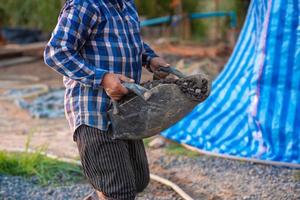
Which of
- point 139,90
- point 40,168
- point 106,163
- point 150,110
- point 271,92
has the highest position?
point 139,90

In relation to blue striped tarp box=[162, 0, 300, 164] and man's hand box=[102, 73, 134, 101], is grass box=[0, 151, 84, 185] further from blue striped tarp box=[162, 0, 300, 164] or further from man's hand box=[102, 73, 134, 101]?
man's hand box=[102, 73, 134, 101]

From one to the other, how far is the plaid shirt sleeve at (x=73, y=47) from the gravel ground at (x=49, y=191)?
64.6 inches

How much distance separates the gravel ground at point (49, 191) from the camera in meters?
4.12

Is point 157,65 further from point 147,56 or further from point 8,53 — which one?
point 8,53

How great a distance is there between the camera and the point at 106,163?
275 centimetres

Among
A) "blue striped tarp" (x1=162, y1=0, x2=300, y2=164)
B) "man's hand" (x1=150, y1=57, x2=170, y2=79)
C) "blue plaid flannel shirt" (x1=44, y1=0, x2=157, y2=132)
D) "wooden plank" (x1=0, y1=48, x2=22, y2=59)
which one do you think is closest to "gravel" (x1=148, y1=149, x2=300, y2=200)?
"blue striped tarp" (x1=162, y1=0, x2=300, y2=164)

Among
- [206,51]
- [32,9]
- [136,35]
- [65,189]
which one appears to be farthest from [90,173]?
[32,9]

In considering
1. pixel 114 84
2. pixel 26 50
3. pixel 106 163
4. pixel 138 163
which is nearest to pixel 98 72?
pixel 114 84

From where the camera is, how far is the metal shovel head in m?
2.72

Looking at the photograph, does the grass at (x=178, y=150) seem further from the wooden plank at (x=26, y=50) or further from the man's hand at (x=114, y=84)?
the wooden plank at (x=26, y=50)

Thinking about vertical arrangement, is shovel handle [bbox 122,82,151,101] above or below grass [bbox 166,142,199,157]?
above

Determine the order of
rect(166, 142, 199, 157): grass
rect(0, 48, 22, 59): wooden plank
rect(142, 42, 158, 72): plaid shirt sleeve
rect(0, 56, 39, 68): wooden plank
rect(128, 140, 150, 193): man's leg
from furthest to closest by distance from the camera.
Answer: rect(0, 48, 22, 59): wooden plank < rect(0, 56, 39, 68): wooden plank < rect(166, 142, 199, 157): grass < rect(142, 42, 158, 72): plaid shirt sleeve < rect(128, 140, 150, 193): man's leg

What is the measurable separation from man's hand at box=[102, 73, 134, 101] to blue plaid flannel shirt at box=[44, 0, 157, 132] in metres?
0.03

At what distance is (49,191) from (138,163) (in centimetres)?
139
